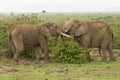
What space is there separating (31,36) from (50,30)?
81 cm

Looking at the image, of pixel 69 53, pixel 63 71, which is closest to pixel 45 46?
pixel 69 53

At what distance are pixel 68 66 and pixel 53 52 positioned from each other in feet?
5.24

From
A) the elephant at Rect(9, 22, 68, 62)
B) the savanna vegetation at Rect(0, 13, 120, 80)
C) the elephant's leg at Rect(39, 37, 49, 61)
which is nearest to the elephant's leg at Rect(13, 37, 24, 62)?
the elephant at Rect(9, 22, 68, 62)

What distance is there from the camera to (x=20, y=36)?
1565 cm

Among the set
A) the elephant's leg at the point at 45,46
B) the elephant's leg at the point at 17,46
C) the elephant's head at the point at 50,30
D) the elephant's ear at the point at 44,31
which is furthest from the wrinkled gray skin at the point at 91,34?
the elephant's leg at the point at 17,46

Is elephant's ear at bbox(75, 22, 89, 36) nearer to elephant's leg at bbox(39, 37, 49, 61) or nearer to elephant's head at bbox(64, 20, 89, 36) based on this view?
elephant's head at bbox(64, 20, 89, 36)

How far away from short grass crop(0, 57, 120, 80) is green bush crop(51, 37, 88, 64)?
0.43 m

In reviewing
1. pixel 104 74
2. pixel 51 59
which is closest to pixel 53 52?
pixel 51 59

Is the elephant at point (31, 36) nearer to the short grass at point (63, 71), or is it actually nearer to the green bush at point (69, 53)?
the green bush at point (69, 53)

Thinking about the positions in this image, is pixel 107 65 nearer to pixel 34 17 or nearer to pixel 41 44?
pixel 41 44

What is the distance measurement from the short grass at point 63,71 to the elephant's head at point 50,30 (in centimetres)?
139

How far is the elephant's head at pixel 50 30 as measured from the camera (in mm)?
15945

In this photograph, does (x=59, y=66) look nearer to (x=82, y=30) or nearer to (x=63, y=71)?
(x=63, y=71)

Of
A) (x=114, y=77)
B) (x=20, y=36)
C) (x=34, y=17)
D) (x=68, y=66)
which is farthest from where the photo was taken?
(x=34, y=17)
